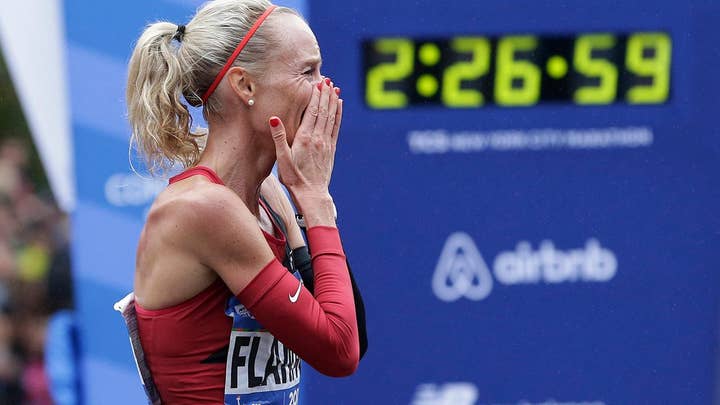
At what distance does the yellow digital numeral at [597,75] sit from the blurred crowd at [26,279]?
3373 mm

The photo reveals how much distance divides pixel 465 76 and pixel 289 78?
1.83 m

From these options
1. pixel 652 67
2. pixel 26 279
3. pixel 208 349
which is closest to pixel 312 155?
Answer: pixel 208 349

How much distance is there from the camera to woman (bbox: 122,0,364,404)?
1.90m

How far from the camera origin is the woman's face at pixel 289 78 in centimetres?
201

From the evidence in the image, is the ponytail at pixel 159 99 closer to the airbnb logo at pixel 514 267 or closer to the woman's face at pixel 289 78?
the woman's face at pixel 289 78

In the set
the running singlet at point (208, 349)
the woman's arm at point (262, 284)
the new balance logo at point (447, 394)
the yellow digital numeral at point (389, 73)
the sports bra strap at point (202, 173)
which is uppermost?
the yellow digital numeral at point (389, 73)

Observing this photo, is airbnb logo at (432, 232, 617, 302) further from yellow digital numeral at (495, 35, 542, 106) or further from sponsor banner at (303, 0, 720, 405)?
yellow digital numeral at (495, 35, 542, 106)

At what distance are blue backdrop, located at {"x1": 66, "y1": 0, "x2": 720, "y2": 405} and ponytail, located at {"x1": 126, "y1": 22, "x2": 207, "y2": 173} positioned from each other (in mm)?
1563

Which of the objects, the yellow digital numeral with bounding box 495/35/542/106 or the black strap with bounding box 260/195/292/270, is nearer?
the black strap with bounding box 260/195/292/270

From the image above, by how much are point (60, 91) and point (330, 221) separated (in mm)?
1919

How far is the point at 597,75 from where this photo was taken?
12.5 feet

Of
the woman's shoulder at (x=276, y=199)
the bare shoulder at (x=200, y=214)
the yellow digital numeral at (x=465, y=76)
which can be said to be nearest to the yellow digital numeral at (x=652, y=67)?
the yellow digital numeral at (x=465, y=76)

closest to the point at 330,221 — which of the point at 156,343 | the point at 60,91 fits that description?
the point at 156,343

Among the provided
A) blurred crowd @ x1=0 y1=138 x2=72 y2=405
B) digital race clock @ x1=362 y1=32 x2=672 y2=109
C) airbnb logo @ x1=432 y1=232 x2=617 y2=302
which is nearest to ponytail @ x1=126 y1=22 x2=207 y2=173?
digital race clock @ x1=362 y1=32 x2=672 y2=109
